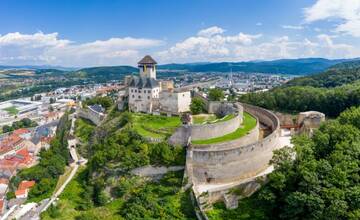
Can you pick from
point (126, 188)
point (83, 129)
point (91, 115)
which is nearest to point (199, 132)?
point (126, 188)

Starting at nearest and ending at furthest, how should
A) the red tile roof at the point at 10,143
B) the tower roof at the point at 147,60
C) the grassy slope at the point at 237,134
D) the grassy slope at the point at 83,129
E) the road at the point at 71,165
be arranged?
the grassy slope at the point at 237,134 → the road at the point at 71,165 → the tower roof at the point at 147,60 → the grassy slope at the point at 83,129 → the red tile roof at the point at 10,143

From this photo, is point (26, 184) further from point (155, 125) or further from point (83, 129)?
point (155, 125)

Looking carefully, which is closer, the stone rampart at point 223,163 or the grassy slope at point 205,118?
the stone rampart at point 223,163

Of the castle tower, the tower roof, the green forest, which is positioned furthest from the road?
the tower roof

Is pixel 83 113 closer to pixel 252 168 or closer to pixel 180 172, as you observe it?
pixel 180 172

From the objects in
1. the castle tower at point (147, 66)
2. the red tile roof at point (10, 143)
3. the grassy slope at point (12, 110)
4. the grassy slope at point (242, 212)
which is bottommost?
the grassy slope at point (12, 110)

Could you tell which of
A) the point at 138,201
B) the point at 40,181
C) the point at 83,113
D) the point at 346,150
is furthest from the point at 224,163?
the point at 83,113

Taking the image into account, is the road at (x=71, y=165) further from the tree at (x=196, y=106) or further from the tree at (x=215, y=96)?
the tree at (x=215, y=96)

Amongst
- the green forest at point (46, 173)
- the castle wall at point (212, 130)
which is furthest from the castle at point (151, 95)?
the green forest at point (46, 173)
